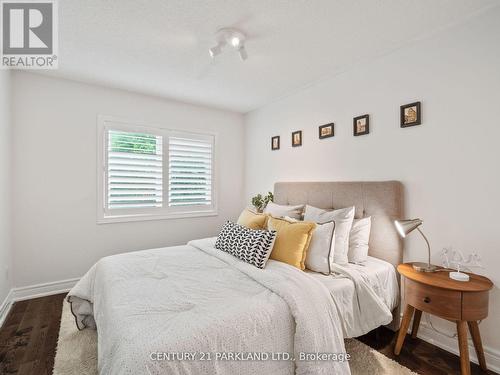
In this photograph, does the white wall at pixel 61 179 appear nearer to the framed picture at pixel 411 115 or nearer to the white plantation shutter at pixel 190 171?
the white plantation shutter at pixel 190 171

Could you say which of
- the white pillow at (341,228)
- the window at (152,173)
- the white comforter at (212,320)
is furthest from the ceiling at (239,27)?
the white comforter at (212,320)

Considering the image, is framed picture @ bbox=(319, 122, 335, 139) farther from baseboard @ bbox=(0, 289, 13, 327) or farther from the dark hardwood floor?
baseboard @ bbox=(0, 289, 13, 327)

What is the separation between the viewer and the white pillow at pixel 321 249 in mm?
2033

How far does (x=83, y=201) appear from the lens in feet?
10.4

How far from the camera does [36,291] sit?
2.94 m

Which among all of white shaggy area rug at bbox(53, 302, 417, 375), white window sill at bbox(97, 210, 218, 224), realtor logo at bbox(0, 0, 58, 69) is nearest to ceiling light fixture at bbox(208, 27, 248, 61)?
realtor logo at bbox(0, 0, 58, 69)

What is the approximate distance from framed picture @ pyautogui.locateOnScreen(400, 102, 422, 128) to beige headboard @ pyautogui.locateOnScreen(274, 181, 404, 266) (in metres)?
0.52

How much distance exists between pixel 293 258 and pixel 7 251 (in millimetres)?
2914

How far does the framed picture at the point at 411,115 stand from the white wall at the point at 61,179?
2936 mm

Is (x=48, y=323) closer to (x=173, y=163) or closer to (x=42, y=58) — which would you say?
(x=173, y=163)

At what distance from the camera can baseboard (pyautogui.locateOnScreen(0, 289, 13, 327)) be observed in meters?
2.44

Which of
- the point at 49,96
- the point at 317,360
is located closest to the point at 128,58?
the point at 49,96

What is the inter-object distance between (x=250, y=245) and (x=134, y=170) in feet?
7.11

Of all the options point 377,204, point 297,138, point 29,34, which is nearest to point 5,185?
point 29,34
